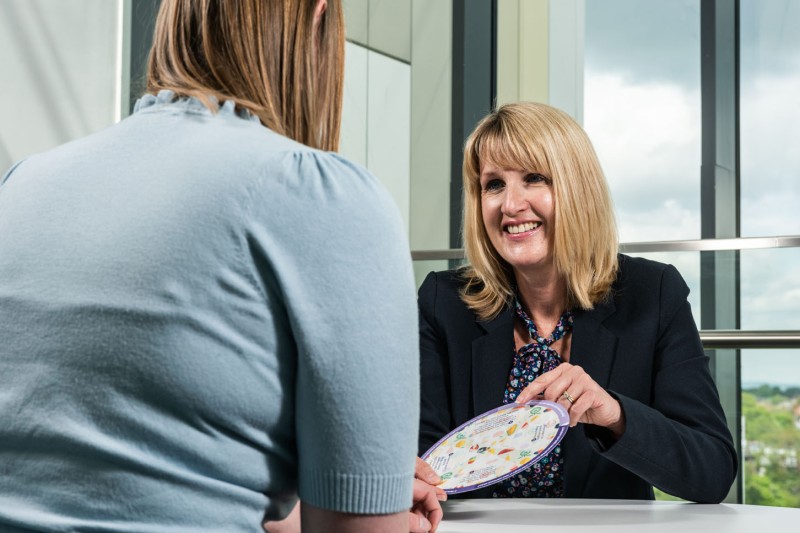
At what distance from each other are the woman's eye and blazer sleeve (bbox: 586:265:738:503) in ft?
1.57

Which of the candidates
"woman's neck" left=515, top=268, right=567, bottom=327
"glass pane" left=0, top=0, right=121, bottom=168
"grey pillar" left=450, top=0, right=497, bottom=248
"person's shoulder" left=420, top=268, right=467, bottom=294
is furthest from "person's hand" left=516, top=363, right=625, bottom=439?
"grey pillar" left=450, top=0, right=497, bottom=248

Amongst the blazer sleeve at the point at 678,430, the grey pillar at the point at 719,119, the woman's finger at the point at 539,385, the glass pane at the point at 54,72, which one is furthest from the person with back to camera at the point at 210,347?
the grey pillar at the point at 719,119

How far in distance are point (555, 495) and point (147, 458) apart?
132 cm

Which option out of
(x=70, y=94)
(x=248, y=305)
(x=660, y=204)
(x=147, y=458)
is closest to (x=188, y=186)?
(x=248, y=305)

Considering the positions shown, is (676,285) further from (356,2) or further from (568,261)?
(356,2)

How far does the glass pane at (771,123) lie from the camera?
3.92 metres

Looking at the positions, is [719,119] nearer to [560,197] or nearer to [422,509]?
[560,197]

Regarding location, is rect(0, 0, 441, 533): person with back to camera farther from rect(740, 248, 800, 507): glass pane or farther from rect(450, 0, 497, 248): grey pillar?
rect(450, 0, 497, 248): grey pillar

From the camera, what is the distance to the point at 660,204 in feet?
13.6

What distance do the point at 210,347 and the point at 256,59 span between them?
28cm

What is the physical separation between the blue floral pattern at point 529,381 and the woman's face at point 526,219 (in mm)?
120

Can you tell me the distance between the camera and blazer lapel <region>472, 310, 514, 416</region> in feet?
6.37

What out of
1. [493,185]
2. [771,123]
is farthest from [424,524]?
[771,123]

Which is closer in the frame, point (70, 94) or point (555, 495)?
point (555, 495)
